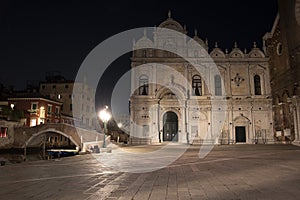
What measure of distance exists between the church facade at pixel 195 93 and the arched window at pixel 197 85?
0.46 ft

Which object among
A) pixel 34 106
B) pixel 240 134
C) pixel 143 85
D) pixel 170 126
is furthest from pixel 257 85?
pixel 34 106

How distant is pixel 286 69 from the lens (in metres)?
30.5

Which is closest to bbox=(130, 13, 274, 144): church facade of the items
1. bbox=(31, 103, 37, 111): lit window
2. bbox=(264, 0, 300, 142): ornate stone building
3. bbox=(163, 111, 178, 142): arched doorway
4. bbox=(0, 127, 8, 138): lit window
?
bbox=(163, 111, 178, 142): arched doorway

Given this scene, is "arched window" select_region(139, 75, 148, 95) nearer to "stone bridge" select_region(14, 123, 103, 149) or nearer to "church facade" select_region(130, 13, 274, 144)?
"church facade" select_region(130, 13, 274, 144)

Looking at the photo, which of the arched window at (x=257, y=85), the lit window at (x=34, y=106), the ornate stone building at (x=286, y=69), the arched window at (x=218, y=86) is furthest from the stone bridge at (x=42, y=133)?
the arched window at (x=257, y=85)

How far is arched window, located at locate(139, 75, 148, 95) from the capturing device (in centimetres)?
3497

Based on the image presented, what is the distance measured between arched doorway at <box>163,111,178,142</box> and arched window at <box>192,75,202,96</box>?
442 centimetres

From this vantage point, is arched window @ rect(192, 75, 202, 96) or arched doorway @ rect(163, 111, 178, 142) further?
arched window @ rect(192, 75, 202, 96)

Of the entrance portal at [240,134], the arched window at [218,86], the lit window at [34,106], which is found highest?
the arched window at [218,86]

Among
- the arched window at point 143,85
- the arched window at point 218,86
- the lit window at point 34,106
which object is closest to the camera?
the arched window at point 143,85

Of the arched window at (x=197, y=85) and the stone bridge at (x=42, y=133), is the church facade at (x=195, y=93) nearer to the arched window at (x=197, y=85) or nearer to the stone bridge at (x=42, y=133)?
the arched window at (x=197, y=85)

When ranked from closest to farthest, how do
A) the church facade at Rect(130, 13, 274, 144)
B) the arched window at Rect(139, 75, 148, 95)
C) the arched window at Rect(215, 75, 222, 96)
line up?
the church facade at Rect(130, 13, 274, 144), the arched window at Rect(139, 75, 148, 95), the arched window at Rect(215, 75, 222, 96)

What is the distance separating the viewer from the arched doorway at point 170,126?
1380 inches

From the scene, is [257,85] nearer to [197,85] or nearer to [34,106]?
[197,85]
